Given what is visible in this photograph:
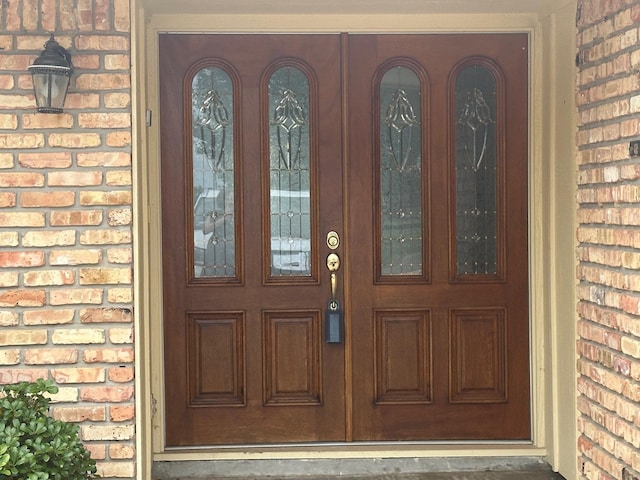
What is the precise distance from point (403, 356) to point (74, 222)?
1.76 metres

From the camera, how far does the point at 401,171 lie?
4.19m

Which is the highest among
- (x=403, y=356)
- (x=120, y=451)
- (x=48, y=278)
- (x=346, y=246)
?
(x=346, y=246)

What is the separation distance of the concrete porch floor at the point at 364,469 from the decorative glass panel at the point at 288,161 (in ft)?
3.14

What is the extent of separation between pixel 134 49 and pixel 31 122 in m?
0.53

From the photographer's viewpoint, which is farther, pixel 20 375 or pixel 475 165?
pixel 475 165

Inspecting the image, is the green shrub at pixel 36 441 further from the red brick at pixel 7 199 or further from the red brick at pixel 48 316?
the red brick at pixel 7 199

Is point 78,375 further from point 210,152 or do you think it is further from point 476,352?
point 476,352

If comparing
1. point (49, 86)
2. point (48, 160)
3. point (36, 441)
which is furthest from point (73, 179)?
point (36, 441)

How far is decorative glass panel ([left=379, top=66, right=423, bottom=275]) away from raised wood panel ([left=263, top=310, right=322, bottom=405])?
49 centimetres

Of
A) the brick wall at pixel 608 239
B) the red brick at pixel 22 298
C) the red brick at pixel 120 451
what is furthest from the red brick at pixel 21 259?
the brick wall at pixel 608 239

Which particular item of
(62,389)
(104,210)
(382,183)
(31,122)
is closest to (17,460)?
(62,389)

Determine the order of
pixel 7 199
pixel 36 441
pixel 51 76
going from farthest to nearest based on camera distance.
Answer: pixel 7 199, pixel 51 76, pixel 36 441

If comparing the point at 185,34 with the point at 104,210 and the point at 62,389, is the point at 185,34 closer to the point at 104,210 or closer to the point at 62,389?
the point at 104,210

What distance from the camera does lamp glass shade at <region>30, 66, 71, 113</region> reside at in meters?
3.33
